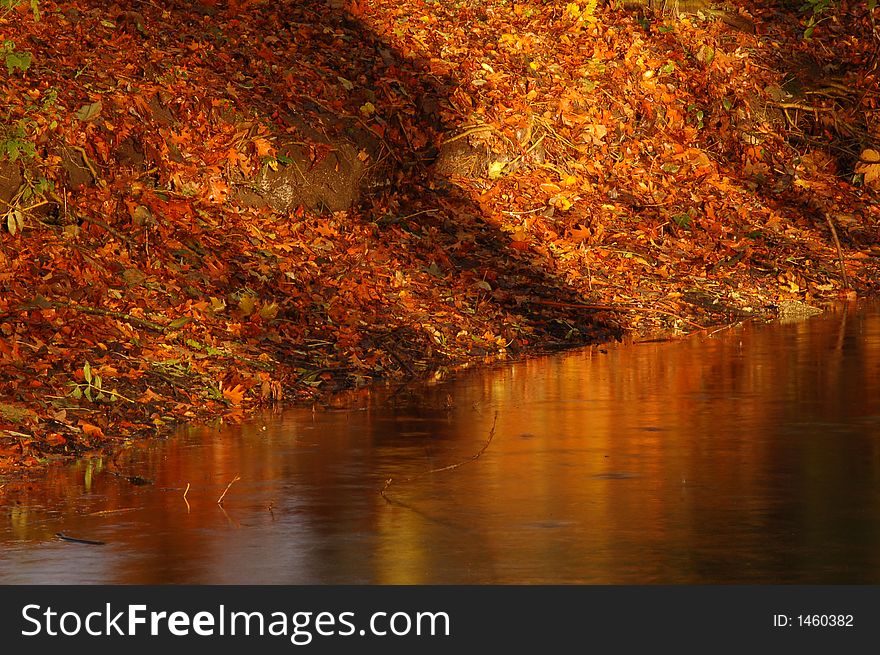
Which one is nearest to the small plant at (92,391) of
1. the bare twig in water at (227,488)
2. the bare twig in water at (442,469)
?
the bare twig in water at (227,488)

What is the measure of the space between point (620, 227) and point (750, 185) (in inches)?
137

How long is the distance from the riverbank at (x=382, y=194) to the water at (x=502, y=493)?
3.66 feet

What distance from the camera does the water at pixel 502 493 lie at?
24.7ft

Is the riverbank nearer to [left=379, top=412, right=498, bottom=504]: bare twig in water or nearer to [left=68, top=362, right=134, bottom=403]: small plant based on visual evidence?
[left=68, top=362, right=134, bottom=403]: small plant

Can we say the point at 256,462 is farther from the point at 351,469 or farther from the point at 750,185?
the point at 750,185

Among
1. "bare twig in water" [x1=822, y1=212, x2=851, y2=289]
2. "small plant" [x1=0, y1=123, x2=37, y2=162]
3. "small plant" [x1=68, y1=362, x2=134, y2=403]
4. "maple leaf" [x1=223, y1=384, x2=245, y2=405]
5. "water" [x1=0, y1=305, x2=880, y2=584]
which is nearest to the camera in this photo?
"water" [x1=0, y1=305, x2=880, y2=584]

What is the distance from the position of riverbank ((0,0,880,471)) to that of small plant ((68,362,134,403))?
0.07 ft

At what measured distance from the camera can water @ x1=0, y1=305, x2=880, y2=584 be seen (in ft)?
24.7

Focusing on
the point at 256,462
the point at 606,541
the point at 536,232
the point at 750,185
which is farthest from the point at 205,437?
the point at 750,185

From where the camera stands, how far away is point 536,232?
1850 centimetres

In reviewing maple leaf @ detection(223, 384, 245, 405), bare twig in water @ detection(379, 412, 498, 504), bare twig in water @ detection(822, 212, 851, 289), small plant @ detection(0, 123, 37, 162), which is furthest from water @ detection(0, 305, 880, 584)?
bare twig in water @ detection(822, 212, 851, 289)

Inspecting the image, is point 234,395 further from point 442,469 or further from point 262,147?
point 262,147

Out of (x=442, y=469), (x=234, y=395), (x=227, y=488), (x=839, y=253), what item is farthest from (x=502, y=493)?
(x=839, y=253)

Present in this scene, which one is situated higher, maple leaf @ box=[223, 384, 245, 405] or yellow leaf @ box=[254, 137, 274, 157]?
yellow leaf @ box=[254, 137, 274, 157]
